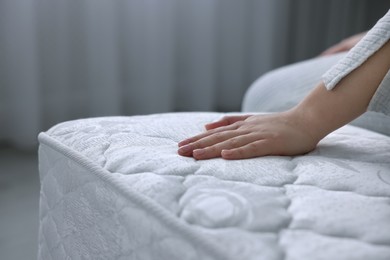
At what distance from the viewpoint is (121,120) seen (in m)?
0.71

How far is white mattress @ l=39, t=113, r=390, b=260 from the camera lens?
1.32 ft

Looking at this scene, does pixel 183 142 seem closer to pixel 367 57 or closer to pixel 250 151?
pixel 250 151

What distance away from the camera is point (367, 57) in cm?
61

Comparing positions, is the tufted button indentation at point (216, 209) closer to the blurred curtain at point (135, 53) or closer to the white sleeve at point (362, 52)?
the white sleeve at point (362, 52)

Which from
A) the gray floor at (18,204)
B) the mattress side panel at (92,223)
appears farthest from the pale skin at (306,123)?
the gray floor at (18,204)

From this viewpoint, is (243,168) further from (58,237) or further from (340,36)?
(340,36)

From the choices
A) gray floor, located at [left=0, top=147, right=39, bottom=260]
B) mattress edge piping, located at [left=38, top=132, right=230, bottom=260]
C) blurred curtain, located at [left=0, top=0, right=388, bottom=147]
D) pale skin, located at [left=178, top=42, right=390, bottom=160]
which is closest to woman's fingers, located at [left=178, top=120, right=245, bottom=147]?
pale skin, located at [left=178, top=42, right=390, bottom=160]

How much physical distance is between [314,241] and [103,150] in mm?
286

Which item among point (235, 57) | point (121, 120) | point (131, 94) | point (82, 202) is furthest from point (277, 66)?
point (82, 202)

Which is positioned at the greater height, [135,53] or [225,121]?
[225,121]

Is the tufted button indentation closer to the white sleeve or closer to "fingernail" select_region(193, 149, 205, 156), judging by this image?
"fingernail" select_region(193, 149, 205, 156)

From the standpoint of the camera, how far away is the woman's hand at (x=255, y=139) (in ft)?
1.87

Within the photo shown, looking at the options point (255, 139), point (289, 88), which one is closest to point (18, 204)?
point (289, 88)

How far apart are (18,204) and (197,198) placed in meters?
0.86
